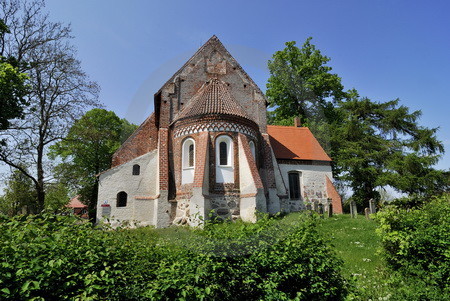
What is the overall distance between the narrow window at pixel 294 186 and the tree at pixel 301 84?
10.8 m

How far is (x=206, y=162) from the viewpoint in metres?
13.9

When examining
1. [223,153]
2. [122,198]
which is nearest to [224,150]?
[223,153]

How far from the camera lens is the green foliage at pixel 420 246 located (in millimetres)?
5918

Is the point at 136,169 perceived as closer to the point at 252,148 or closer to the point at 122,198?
the point at 122,198

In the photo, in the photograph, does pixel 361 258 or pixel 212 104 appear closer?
pixel 361 258

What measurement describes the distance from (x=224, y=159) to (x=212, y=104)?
3.11m

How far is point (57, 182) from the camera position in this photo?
18.3 metres

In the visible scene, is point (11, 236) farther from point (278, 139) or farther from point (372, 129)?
point (372, 129)

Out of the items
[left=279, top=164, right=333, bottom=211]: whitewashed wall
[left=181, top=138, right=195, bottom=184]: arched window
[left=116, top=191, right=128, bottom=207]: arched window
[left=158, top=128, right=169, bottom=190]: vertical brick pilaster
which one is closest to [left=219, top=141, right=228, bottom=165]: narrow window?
[left=181, top=138, right=195, bottom=184]: arched window

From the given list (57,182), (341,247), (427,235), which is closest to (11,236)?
(427,235)

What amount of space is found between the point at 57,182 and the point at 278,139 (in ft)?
54.5

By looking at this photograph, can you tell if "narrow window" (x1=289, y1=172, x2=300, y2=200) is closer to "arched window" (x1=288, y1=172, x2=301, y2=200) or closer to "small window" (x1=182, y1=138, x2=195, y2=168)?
"arched window" (x1=288, y1=172, x2=301, y2=200)

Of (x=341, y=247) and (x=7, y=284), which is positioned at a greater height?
(x=7, y=284)

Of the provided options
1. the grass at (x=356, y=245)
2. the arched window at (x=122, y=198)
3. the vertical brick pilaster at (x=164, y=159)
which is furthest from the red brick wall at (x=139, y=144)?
the grass at (x=356, y=245)
